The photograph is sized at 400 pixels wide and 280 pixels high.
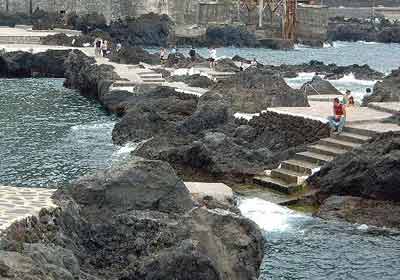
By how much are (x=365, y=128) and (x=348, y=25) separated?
83203 millimetres

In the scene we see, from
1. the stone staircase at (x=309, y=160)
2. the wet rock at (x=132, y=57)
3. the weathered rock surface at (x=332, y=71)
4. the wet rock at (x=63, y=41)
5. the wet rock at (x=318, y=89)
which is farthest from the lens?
the wet rock at (x=63, y=41)

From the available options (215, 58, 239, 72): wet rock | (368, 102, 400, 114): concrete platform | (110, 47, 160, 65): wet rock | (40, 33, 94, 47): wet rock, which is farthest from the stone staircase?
(40, 33, 94, 47): wet rock

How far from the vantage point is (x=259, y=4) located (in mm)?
85500

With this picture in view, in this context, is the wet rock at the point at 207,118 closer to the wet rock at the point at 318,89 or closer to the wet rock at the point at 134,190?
the wet rock at the point at 318,89

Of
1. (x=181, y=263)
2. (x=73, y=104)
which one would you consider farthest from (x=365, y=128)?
(x=73, y=104)

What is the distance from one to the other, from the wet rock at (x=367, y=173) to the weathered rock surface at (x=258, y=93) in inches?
278

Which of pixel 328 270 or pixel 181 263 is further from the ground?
pixel 181 263

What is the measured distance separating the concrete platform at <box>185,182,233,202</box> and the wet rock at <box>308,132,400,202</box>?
2.83m

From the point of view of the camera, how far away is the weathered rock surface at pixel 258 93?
24.4m

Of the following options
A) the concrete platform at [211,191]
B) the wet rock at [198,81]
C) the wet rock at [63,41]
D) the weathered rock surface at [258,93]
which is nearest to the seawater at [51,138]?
the wet rock at [198,81]

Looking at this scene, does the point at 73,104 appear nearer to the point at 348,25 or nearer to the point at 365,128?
the point at 365,128

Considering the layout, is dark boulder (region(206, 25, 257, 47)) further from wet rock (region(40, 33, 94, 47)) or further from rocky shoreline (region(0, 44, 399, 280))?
rocky shoreline (region(0, 44, 399, 280))

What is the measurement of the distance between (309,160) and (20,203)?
944cm

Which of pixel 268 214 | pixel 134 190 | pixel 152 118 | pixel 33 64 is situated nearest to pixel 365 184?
pixel 268 214
